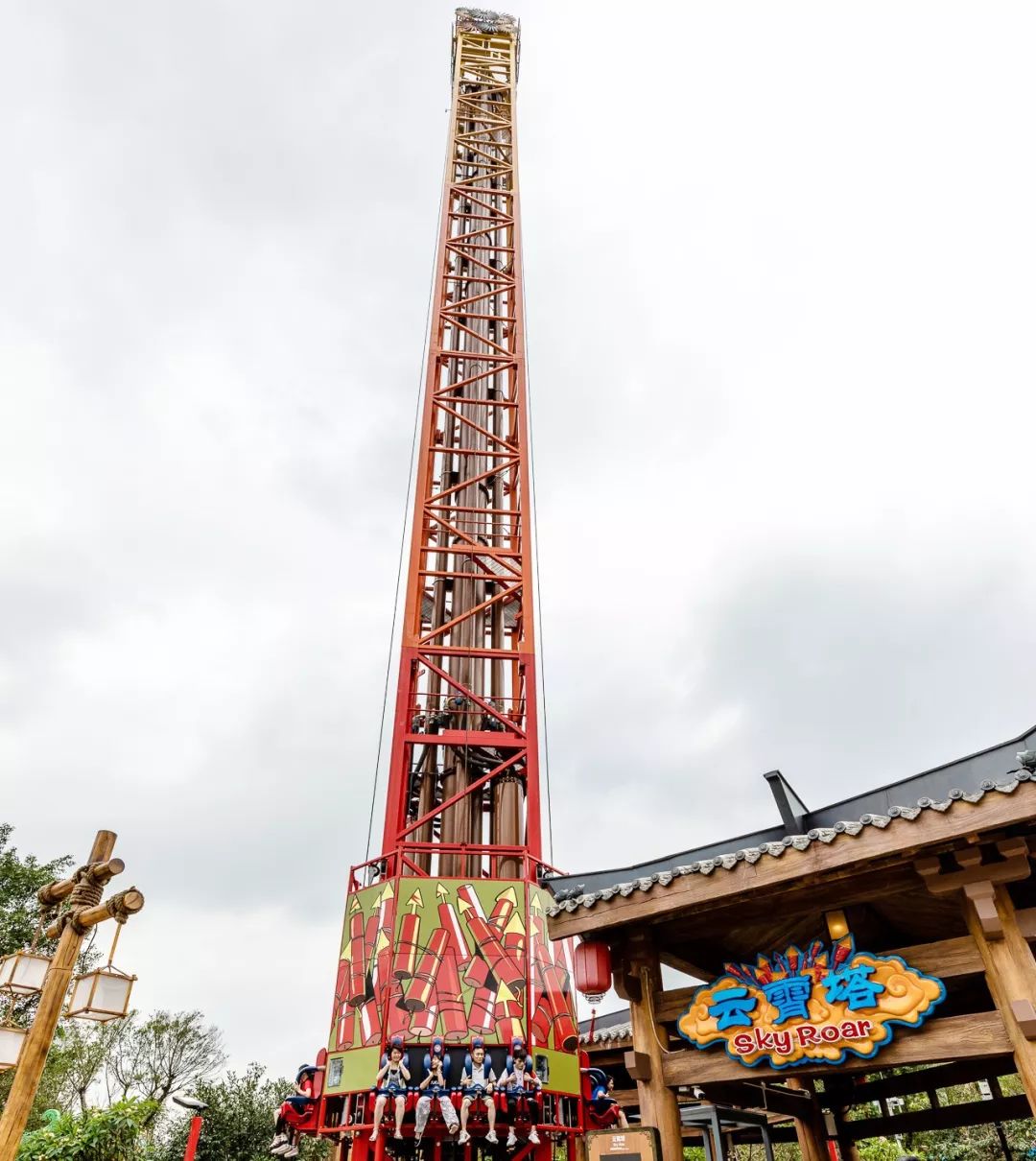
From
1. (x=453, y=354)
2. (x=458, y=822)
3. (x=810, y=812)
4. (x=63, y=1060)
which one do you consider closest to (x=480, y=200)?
(x=453, y=354)

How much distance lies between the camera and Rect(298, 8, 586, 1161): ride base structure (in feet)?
34.6

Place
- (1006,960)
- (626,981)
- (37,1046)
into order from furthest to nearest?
(626,981)
(37,1046)
(1006,960)

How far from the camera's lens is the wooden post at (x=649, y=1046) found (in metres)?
7.20

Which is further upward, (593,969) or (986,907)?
(593,969)

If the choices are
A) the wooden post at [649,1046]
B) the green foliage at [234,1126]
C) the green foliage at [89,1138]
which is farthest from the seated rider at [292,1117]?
the green foliage at [234,1126]

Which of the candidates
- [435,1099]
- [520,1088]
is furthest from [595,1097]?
[435,1099]

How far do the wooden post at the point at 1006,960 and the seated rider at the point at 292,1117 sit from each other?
882cm

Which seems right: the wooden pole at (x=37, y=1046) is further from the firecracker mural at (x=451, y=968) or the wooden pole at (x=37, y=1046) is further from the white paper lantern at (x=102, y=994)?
the firecracker mural at (x=451, y=968)

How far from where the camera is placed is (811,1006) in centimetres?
657

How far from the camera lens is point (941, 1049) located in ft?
19.7

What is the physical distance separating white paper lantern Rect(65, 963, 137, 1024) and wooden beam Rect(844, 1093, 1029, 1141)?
8570 mm

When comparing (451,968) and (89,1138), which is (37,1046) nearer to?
(451,968)

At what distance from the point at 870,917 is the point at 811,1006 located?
1737mm

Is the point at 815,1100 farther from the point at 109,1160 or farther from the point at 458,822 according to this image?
the point at 109,1160
